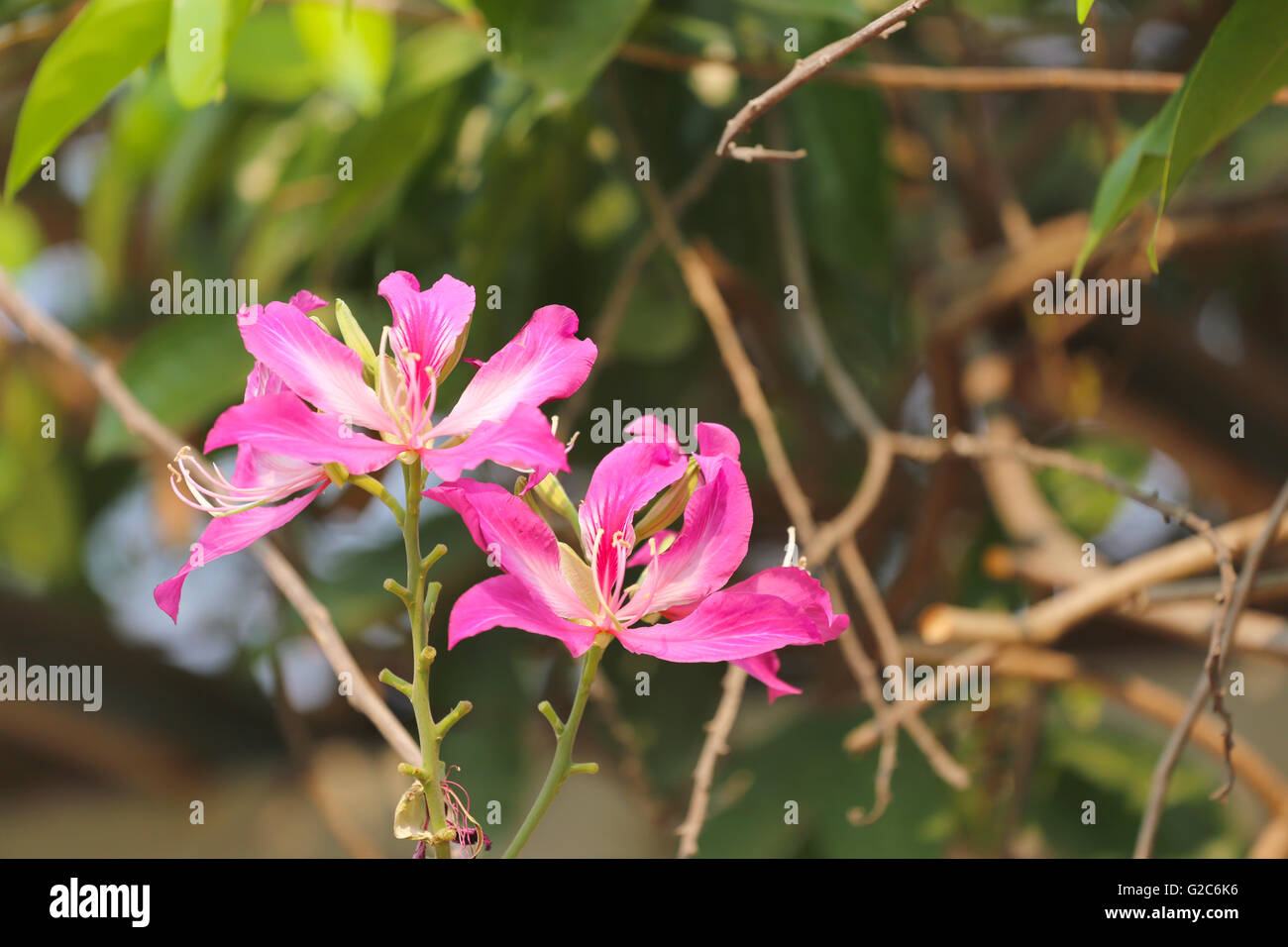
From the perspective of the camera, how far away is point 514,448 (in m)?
0.22

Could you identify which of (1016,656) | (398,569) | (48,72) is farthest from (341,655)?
(398,569)

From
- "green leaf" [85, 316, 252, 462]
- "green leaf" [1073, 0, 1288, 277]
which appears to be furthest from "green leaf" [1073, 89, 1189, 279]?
"green leaf" [85, 316, 252, 462]

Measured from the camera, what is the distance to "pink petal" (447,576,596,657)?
0.24 m

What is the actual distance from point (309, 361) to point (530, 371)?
0.17 feet

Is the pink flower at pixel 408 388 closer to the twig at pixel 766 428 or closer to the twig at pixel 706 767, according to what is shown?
the twig at pixel 706 767

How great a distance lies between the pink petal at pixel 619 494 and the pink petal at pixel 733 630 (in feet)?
0.08

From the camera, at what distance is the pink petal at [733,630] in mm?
236

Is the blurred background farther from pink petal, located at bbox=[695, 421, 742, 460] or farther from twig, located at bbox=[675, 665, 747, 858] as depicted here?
pink petal, located at bbox=[695, 421, 742, 460]

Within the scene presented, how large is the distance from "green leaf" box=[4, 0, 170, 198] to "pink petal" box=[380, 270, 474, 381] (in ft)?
0.81

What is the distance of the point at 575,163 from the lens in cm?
84

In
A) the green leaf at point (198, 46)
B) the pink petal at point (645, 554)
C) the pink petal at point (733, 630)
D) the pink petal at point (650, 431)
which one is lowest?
the pink petal at point (733, 630)

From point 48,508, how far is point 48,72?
1.04 m

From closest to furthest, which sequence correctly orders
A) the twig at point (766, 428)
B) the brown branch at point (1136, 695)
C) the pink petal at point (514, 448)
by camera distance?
the pink petal at point (514, 448)
the twig at point (766, 428)
the brown branch at point (1136, 695)

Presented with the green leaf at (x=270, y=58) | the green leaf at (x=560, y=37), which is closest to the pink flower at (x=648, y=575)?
the green leaf at (x=560, y=37)
